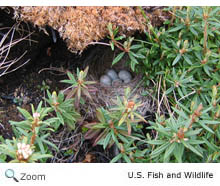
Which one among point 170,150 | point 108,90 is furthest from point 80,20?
point 170,150

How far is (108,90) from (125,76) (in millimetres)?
241

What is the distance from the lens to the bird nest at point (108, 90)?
195 centimetres

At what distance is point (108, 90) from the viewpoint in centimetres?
218

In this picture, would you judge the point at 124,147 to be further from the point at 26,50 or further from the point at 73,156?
the point at 26,50

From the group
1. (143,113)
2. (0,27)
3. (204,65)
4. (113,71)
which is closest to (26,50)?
(0,27)

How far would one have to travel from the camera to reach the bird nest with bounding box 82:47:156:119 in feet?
6.40

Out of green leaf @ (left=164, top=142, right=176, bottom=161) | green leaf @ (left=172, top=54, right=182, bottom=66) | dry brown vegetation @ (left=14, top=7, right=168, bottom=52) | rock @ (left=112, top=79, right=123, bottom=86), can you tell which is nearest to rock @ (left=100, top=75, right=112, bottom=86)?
rock @ (left=112, top=79, right=123, bottom=86)

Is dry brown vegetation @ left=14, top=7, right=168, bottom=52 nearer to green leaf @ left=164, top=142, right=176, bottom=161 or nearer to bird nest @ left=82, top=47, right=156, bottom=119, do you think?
bird nest @ left=82, top=47, right=156, bottom=119

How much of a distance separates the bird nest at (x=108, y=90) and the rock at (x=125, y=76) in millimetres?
48

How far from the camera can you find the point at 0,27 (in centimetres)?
188

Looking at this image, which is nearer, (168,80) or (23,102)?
(168,80)

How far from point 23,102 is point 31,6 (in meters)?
0.70

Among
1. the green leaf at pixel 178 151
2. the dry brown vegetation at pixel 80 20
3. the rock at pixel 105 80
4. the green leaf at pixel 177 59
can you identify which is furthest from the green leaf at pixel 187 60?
the rock at pixel 105 80

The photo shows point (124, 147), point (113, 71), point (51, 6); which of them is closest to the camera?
point (124, 147)
